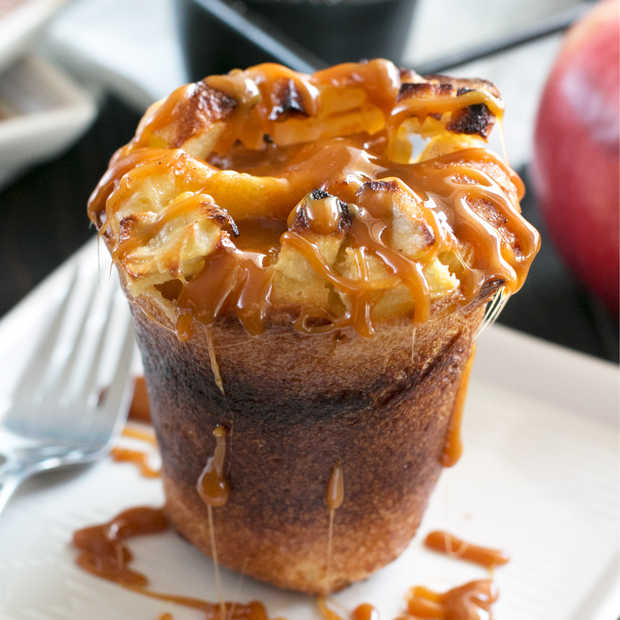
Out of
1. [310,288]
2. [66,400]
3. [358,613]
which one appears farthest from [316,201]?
[66,400]

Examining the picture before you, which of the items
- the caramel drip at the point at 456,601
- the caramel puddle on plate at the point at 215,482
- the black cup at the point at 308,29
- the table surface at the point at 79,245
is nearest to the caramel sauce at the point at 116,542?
the caramel puddle on plate at the point at 215,482

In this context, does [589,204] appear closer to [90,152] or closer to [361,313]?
[361,313]

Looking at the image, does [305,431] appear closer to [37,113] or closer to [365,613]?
[365,613]

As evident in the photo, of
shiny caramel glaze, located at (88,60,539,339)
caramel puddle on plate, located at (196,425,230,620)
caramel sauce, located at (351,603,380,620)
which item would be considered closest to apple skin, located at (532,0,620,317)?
shiny caramel glaze, located at (88,60,539,339)

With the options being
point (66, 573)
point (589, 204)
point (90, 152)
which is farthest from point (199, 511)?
point (90, 152)

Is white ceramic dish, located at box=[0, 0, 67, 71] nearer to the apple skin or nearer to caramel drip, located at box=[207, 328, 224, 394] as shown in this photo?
the apple skin

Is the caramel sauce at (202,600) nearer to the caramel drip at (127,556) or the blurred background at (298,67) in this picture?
the caramel drip at (127,556)
